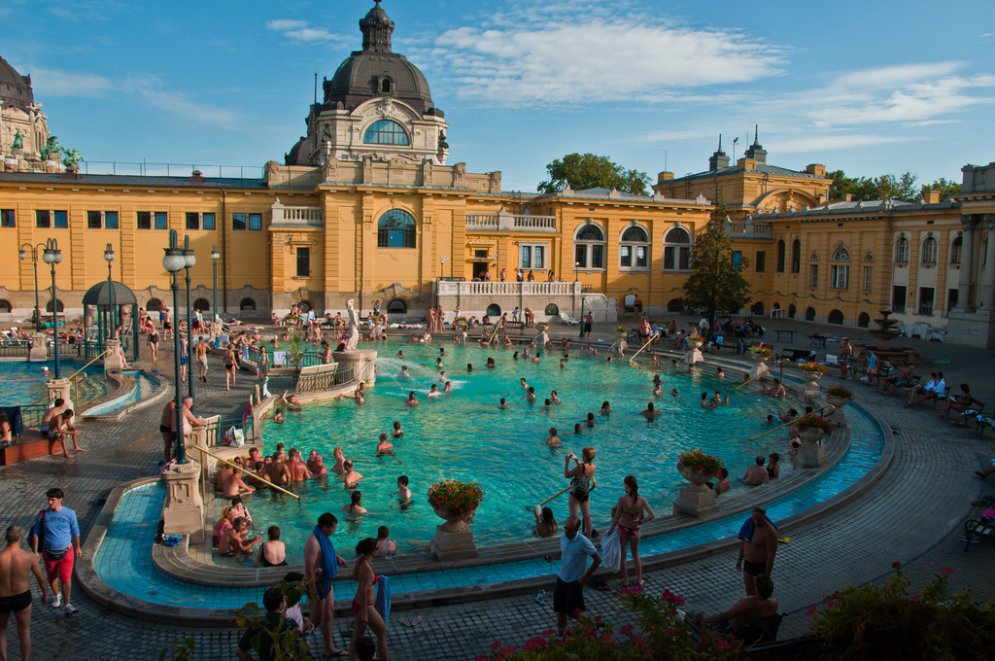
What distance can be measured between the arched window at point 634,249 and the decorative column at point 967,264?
60.1 ft

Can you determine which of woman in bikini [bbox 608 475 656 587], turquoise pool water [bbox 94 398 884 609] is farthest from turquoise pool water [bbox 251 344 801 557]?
A: woman in bikini [bbox 608 475 656 587]

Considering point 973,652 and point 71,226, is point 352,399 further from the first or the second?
point 71,226

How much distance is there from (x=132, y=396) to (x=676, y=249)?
1476 inches

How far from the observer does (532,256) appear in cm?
4788

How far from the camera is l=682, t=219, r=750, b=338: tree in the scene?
40.2 m

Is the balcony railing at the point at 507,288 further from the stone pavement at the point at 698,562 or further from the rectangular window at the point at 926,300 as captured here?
the stone pavement at the point at 698,562

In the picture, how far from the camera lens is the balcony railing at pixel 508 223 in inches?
1822

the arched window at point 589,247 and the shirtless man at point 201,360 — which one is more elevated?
the arched window at point 589,247

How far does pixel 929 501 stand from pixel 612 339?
79.5ft

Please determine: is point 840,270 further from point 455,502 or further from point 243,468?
point 455,502

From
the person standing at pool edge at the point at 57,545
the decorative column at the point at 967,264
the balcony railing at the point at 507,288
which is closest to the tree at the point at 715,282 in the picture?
the balcony railing at the point at 507,288

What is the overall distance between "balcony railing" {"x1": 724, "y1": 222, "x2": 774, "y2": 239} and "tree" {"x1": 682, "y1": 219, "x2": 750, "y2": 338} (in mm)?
10632

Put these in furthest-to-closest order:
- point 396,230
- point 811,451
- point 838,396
Answer: point 396,230, point 838,396, point 811,451

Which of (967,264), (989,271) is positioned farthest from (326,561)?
(967,264)
